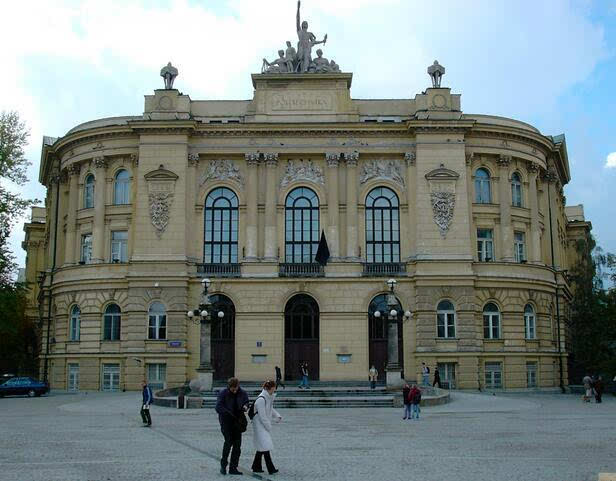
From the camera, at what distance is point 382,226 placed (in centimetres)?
5284

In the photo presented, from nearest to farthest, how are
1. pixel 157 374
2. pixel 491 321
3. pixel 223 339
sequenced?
pixel 157 374 < pixel 223 339 < pixel 491 321

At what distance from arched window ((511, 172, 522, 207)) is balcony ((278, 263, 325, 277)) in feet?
46.9

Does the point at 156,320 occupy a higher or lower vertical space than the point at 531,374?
higher

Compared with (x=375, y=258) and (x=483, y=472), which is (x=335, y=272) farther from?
(x=483, y=472)

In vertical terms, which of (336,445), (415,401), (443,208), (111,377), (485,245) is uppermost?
(443,208)

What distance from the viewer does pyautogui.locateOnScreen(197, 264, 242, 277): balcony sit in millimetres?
51625

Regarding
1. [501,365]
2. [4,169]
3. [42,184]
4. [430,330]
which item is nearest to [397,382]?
[430,330]

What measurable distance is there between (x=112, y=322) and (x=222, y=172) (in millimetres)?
12112

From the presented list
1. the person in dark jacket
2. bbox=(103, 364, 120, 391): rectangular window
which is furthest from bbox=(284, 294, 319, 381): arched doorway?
the person in dark jacket

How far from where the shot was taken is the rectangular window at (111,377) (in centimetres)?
5147

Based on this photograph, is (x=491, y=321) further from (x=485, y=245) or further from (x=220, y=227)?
(x=220, y=227)

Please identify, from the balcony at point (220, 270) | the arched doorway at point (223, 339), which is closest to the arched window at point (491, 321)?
the balcony at point (220, 270)

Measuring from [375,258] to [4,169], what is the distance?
933 inches

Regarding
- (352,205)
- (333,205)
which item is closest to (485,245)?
(352,205)
